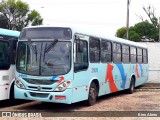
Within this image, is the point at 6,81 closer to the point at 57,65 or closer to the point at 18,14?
the point at 57,65

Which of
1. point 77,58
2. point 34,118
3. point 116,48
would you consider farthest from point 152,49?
point 34,118

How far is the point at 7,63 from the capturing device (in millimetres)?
12055

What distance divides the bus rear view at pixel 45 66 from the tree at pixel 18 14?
36.5 m

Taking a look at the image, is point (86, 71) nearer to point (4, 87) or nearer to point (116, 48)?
point (4, 87)

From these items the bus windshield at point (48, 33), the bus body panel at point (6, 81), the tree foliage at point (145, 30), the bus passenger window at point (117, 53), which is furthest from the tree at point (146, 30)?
the bus windshield at point (48, 33)

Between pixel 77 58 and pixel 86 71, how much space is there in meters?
0.85

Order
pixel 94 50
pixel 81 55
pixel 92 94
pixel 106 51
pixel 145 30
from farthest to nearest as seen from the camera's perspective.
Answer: pixel 145 30 → pixel 106 51 → pixel 94 50 → pixel 92 94 → pixel 81 55

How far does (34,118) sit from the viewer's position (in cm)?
1008

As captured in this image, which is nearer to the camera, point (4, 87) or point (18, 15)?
point (4, 87)

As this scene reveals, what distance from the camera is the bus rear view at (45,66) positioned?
35.4 ft

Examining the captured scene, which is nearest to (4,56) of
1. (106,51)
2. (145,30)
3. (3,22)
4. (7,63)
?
(7,63)

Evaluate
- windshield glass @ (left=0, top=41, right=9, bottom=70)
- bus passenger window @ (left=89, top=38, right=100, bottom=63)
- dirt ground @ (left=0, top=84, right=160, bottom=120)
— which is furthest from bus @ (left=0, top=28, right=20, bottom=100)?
bus passenger window @ (left=89, top=38, right=100, bottom=63)

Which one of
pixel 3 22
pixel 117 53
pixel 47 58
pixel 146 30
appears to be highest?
pixel 146 30

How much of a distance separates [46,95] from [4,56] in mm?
2272
